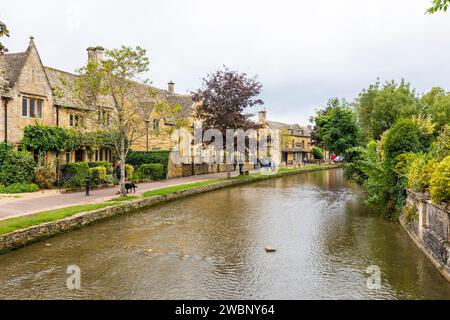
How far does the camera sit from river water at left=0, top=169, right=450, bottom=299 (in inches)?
325

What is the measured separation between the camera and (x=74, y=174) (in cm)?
2589

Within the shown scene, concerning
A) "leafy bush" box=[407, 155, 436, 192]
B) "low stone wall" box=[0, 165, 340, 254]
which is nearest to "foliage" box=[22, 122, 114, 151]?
"low stone wall" box=[0, 165, 340, 254]

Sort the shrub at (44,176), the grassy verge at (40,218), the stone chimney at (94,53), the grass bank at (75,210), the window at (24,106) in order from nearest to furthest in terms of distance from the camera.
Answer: the grassy verge at (40,218) < the grass bank at (75,210) < the shrub at (44,176) < the window at (24,106) < the stone chimney at (94,53)

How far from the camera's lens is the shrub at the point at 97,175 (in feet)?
85.9

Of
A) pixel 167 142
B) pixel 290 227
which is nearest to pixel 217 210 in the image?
pixel 290 227

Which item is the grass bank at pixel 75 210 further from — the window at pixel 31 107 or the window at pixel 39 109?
the window at pixel 39 109

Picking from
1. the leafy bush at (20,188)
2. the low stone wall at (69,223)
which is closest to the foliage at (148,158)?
the low stone wall at (69,223)

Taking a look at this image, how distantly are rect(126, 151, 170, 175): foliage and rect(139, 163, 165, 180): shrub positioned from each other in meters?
1.34

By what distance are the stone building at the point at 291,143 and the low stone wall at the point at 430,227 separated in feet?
202

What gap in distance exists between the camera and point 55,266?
10148mm

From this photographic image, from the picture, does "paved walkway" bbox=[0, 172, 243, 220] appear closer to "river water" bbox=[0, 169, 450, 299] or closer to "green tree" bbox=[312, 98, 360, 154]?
"river water" bbox=[0, 169, 450, 299]

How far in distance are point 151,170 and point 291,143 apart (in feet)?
188
